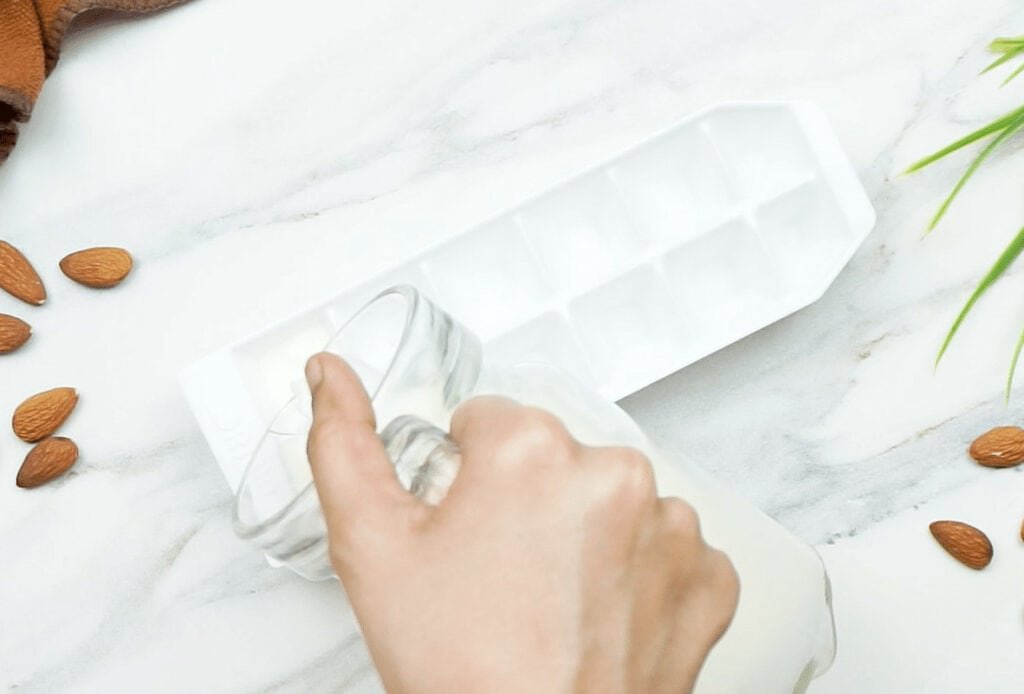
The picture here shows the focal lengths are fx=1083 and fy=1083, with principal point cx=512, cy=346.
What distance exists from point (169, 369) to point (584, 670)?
41 centimetres

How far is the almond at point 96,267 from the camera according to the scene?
0.66m

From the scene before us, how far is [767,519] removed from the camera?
21.2 inches

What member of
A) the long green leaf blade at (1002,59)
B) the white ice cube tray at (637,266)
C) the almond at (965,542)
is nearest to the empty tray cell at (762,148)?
the white ice cube tray at (637,266)

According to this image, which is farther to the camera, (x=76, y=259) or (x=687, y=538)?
(x=76, y=259)

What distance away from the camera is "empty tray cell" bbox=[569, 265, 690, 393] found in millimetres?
622

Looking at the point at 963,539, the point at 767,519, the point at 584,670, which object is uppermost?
the point at 584,670

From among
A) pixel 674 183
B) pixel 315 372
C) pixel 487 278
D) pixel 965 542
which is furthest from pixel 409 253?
pixel 965 542

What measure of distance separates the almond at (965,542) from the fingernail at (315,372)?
1.38ft

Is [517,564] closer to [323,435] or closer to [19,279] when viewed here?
[323,435]

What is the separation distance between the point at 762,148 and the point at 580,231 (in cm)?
12

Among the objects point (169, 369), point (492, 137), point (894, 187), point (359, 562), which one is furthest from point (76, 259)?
point (894, 187)

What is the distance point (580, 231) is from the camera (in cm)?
65

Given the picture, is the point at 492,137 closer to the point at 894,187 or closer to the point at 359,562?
the point at 894,187

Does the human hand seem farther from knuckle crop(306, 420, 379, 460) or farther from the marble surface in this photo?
the marble surface
